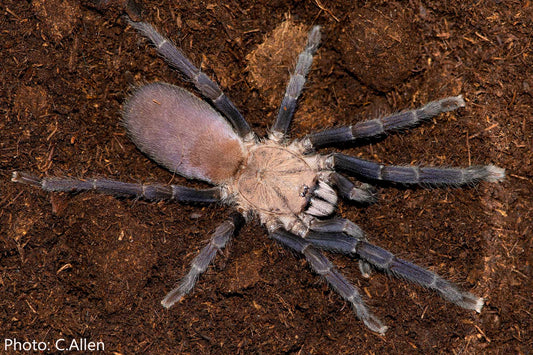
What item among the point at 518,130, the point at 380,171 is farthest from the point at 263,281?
the point at 518,130

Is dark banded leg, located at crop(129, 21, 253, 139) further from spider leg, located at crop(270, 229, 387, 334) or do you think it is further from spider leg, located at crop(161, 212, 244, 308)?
spider leg, located at crop(270, 229, 387, 334)

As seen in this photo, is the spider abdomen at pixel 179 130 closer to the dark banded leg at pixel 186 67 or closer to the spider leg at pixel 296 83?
the dark banded leg at pixel 186 67

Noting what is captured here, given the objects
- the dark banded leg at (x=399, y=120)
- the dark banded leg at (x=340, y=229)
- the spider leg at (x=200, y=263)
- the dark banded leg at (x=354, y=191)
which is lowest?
the spider leg at (x=200, y=263)

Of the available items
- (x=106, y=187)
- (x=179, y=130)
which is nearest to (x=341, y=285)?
(x=179, y=130)

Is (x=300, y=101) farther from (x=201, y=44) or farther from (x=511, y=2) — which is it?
(x=511, y=2)

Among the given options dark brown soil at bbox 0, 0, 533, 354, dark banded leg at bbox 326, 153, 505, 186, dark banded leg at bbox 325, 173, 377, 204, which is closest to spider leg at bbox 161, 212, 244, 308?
dark brown soil at bbox 0, 0, 533, 354

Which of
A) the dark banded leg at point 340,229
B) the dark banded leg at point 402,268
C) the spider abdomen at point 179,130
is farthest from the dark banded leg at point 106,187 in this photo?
the dark banded leg at point 402,268

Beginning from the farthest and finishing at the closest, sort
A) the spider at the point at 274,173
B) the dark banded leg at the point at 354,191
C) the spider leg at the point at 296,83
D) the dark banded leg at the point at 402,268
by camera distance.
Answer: the spider leg at the point at 296,83 → the dark banded leg at the point at 354,191 → the spider at the point at 274,173 → the dark banded leg at the point at 402,268
